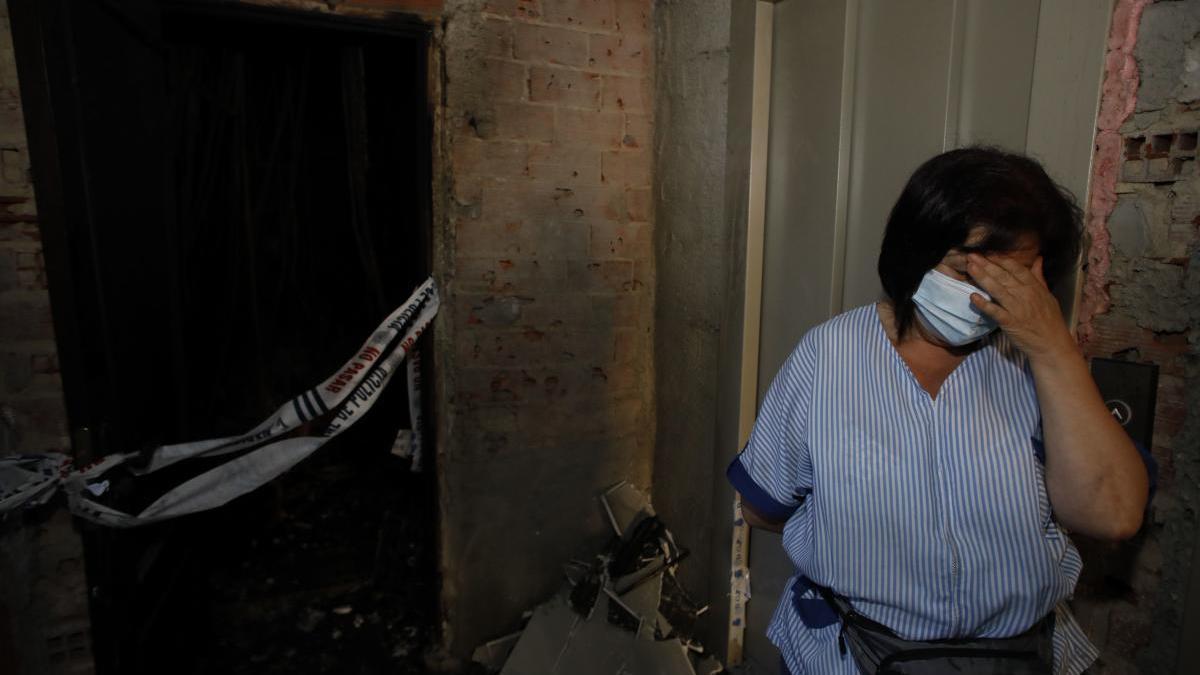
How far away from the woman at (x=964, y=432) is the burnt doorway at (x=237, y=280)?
5.87ft

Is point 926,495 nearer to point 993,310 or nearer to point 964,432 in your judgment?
point 964,432

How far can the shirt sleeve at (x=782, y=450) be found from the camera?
1377 millimetres

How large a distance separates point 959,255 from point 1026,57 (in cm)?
64

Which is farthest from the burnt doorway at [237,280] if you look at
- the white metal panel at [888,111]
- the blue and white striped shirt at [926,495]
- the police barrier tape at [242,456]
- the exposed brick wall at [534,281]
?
the blue and white striped shirt at [926,495]

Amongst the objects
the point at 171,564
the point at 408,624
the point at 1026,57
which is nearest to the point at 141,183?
the point at 171,564

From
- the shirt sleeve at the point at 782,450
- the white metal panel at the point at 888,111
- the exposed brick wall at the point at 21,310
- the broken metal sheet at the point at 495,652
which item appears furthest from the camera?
the broken metal sheet at the point at 495,652

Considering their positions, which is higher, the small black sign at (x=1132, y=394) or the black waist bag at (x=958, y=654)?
the small black sign at (x=1132, y=394)

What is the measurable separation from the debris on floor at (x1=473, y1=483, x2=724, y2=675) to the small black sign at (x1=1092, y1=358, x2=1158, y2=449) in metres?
1.63

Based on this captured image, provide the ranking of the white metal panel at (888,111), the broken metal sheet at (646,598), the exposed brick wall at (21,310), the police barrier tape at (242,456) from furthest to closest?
the broken metal sheet at (646,598), the police barrier tape at (242,456), the exposed brick wall at (21,310), the white metal panel at (888,111)

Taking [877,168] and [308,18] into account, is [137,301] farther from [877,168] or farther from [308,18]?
[877,168]

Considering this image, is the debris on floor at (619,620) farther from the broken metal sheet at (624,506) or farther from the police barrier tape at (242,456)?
the police barrier tape at (242,456)

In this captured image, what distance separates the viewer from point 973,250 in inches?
43.6

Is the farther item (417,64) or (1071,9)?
(417,64)

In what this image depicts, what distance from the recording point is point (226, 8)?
7.06ft
